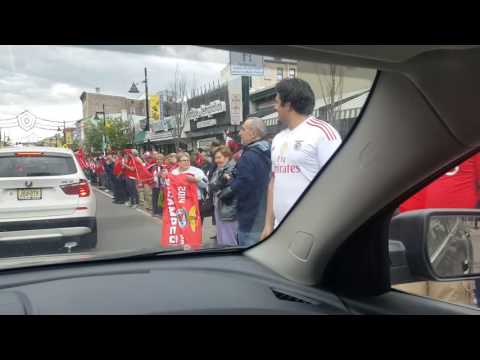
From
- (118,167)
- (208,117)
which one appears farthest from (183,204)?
(118,167)

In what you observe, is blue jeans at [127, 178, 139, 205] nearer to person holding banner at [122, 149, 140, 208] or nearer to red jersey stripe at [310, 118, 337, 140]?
person holding banner at [122, 149, 140, 208]

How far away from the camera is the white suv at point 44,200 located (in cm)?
500

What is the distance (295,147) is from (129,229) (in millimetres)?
4919

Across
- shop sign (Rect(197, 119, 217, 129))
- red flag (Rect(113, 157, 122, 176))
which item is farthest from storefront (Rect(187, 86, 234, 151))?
red flag (Rect(113, 157, 122, 176))

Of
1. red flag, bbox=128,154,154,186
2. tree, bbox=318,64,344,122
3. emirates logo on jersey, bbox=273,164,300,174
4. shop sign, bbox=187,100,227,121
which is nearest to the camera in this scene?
tree, bbox=318,64,344,122

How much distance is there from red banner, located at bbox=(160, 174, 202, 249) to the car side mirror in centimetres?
436

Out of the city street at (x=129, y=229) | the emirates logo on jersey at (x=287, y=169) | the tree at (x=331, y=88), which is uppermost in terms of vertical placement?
the tree at (x=331, y=88)

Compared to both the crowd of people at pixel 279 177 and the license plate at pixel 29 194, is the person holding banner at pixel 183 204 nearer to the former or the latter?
the crowd of people at pixel 279 177

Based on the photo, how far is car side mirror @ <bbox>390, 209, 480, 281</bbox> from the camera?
5.95 ft

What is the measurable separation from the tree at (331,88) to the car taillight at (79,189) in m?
4.37

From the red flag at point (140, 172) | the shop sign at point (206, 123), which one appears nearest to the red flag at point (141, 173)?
the red flag at point (140, 172)
